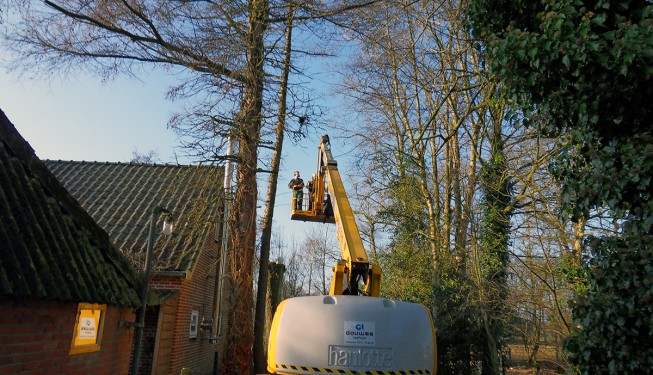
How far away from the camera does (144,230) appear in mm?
14773

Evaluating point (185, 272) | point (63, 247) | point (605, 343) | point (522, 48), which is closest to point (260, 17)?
point (185, 272)

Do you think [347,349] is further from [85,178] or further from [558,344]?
[85,178]

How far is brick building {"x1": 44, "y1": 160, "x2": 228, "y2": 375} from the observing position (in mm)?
13227

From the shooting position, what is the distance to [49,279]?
4.92 m

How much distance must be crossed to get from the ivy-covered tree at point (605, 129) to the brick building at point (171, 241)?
7.92 meters

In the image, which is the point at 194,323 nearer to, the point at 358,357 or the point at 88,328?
the point at 88,328

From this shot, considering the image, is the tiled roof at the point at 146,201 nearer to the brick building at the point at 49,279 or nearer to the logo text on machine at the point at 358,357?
the brick building at the point at 49,279

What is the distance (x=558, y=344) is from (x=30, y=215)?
1166 cm

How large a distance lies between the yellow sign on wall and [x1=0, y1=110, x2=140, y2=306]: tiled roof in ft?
1.00

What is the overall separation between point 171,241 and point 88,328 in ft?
26.9

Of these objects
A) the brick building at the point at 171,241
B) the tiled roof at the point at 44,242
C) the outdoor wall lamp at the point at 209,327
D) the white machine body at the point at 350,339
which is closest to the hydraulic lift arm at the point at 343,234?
the white machine body at the point at 350,339

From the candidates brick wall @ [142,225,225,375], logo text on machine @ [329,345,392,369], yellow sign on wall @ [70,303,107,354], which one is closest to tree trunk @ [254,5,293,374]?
brick wall @ [142,225,225,375]

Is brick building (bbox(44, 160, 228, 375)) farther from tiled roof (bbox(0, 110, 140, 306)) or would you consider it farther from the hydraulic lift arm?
tiled roof (bbox(0, 110, 140, 306))

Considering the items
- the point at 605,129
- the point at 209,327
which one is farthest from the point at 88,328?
the point at 209,327
